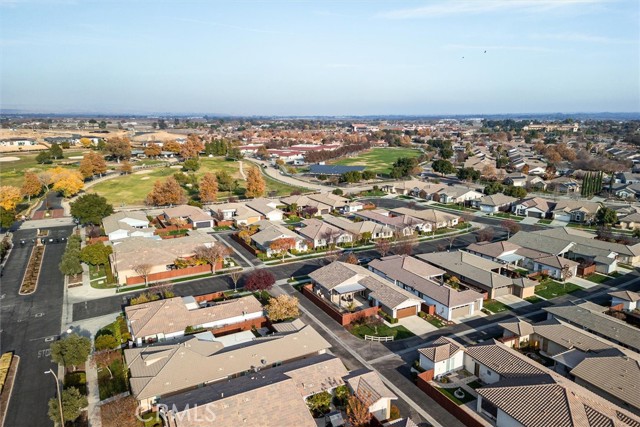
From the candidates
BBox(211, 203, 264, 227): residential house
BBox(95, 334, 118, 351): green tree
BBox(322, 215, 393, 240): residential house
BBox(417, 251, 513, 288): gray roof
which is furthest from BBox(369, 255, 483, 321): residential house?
BBox(211, 203, 264, 227): residential house

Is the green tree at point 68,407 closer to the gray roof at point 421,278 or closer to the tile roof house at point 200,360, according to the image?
the tile roof house at point 200,360

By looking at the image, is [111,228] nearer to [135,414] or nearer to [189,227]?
[189,227]

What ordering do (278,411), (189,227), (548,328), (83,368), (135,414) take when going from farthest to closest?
(189,227), (548,328), (83,368), (135,414), (278,411)

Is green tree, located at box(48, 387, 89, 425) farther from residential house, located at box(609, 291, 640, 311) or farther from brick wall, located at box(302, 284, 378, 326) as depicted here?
residential house, located at box(609, 291, 640, 311)

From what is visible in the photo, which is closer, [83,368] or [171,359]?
[171,359]

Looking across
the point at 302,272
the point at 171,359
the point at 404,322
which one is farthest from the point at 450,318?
the point at 171,359

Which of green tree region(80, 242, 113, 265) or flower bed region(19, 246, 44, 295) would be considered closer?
flower bed region(19, 246, 44, 295)

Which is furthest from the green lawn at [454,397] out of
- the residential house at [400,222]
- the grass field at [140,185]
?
the grass field at [140,185]
